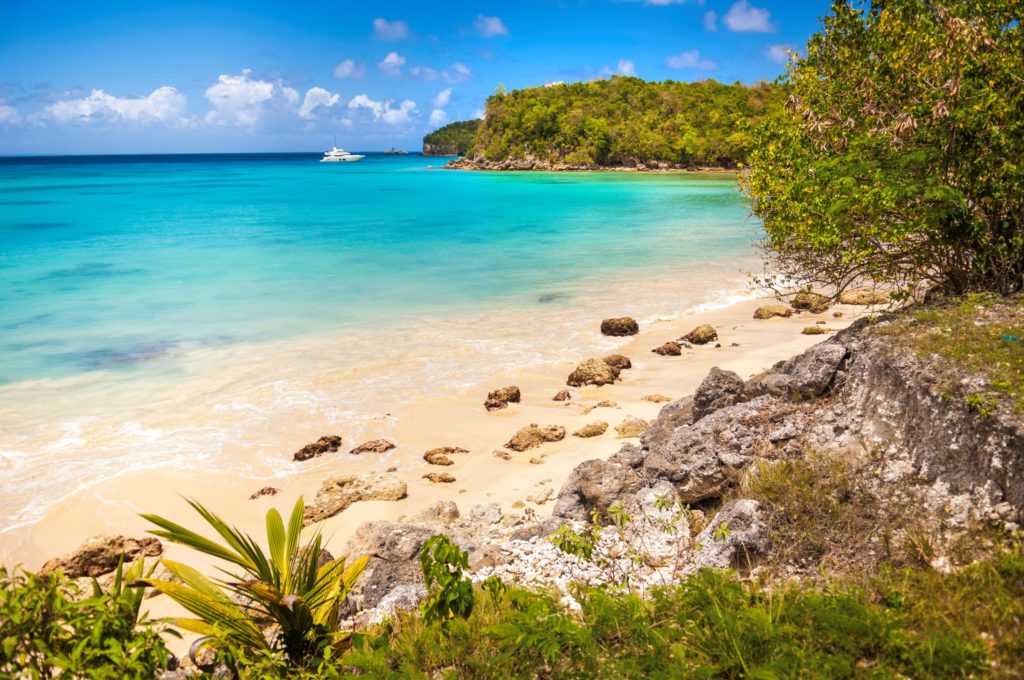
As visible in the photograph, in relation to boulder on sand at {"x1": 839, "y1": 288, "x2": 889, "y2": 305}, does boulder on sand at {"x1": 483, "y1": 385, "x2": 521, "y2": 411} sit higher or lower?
lower

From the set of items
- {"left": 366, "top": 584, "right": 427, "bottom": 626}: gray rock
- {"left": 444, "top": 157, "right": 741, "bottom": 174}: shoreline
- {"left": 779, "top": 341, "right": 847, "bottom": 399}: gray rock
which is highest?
{"left": 444, "top": 157, "right": 741, "bottom": 174}: shoreline

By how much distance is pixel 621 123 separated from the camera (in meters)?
126

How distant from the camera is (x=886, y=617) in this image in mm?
4113

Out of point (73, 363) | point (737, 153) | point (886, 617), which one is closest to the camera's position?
point (886, 617)

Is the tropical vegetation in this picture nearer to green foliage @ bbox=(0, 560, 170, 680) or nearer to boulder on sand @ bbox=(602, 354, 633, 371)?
boulder on sand @ bbox=(602, 354, 633, 371)

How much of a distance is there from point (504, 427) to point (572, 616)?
7618mm

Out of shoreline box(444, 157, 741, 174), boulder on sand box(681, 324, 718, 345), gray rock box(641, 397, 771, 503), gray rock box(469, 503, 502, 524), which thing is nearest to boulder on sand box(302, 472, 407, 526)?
gray rock box(469, 503, 502, 524)

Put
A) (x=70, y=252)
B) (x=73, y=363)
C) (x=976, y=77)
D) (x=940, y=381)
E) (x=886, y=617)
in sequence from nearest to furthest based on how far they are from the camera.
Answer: (x=886, y=617) < (x=940, y=381) < (x=976, y=77) < (x=73, y=363) < (x=70, y=252)

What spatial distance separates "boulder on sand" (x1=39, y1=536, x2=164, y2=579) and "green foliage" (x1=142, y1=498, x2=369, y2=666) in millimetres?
5010

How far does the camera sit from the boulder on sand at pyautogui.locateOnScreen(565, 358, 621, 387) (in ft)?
45.3

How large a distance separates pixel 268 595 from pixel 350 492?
5.45 m

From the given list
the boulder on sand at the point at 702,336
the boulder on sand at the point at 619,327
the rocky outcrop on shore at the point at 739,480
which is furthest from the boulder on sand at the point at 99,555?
the boulder on sand at the point at 702,336

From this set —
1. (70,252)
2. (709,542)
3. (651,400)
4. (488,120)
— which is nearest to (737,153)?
(488,120)

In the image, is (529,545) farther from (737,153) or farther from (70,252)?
(737,153)
